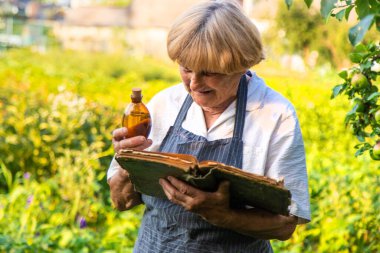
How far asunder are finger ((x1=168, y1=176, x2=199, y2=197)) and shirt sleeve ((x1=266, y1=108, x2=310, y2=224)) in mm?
253

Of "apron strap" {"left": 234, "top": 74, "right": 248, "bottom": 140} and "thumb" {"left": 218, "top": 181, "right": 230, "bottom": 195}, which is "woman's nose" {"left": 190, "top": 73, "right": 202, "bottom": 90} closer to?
"apron strap" {"left": 234, "top": 74, "right": 248, "bottom": 140}

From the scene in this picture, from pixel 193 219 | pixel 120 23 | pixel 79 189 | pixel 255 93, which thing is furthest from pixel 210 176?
pixel 120 23

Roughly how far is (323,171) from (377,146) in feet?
8.23

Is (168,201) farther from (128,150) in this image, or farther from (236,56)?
(236,56)

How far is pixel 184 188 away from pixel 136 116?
26 centimetres

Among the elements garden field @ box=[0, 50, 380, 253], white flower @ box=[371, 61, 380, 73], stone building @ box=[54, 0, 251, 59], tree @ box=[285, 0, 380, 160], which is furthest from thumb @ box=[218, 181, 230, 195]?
stone building @ box=[54, 0, 251, 59]

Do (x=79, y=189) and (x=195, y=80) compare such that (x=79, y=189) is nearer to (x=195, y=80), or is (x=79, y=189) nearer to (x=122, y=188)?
(x=122, y=188)

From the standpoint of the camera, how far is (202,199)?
62.8 inches

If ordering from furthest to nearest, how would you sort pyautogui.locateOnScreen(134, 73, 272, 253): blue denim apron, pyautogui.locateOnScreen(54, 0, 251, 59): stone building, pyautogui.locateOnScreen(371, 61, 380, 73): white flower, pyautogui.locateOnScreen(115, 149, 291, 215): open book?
1. pyautogui.locateOnScreen(54, 0, 251, 59): stone building
2. pyautogui.locateOnScreen(371, 61, 380, 73): white flower
3. pyautogui.locateOnScreen(134, 73, 272, 253): blue denim apron
4. pyautogui.locateOnScreen(115, 149, 291, 215): open book

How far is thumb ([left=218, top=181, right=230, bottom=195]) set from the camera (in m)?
1.57

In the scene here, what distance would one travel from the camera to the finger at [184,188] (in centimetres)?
160

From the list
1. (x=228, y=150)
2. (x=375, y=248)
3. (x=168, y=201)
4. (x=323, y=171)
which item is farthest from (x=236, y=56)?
(x=323, y=171)

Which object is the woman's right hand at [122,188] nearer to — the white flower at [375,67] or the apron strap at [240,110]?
the apron strap at [240,110]

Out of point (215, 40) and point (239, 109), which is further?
point (239, 109)
